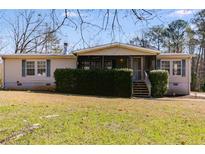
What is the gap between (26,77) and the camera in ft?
41.8

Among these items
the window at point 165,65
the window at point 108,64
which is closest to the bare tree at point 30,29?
the window at point 108,64

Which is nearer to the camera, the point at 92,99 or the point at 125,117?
the point at 125,117

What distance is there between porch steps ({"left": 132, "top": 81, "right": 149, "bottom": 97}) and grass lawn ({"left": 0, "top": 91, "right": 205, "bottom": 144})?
8.30ft

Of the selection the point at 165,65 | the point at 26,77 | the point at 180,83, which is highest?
the point at 165,65

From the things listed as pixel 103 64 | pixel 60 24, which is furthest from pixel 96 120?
pixel 103 64

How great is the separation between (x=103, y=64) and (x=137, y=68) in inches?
51.8

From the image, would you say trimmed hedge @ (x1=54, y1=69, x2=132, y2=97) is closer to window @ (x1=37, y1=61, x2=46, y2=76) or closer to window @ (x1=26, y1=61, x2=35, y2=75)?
window @ (x1=37, y1=61, x2=46, y2=76)

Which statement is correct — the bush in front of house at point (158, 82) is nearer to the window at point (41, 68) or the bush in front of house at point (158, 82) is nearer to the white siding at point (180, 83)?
the white siding at point (180, 83)

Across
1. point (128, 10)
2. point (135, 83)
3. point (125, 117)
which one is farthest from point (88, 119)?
point (135, 83)

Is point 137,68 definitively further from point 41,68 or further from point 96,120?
point 96,120

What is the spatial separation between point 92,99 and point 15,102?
202 centimetres

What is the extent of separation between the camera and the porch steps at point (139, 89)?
1352cm

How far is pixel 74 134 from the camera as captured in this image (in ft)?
22.6
